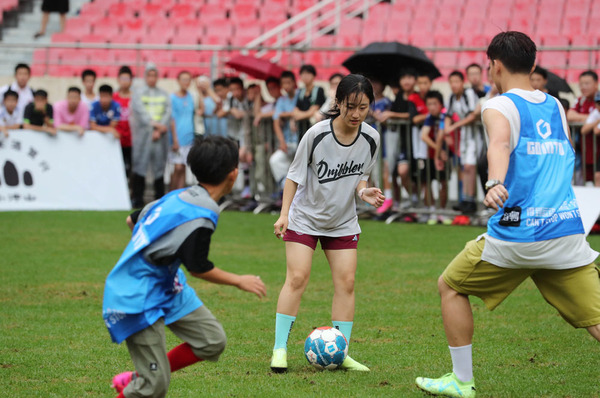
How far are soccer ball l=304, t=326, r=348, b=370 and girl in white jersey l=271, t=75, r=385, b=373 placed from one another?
15 cm

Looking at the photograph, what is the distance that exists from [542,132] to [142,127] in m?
11.4

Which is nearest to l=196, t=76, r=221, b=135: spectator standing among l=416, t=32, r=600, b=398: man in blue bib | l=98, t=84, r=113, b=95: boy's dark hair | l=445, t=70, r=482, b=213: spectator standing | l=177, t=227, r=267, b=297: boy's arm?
l=98, t=84, r=113, b=95: boy's dark hair

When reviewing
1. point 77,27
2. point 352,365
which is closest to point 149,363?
point 352,365

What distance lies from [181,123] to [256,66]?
1.69 metres

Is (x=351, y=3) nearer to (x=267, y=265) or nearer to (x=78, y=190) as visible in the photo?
(x=78, y=190)

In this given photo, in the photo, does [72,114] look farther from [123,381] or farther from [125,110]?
[123,381]

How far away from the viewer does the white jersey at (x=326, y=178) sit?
5.95 metres

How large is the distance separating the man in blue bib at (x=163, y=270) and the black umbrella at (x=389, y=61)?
9765mm

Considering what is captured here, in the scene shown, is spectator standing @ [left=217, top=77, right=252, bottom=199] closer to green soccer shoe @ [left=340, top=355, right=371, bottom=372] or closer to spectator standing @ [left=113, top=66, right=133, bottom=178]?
spectator standing @ [left=113, top=66, right=133, bottom=178]

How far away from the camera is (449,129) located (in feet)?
42.1

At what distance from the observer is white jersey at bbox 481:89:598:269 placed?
4594mm

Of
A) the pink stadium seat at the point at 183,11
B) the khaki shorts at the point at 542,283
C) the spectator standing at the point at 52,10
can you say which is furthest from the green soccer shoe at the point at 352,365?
the spectator standing at the point at 52,10

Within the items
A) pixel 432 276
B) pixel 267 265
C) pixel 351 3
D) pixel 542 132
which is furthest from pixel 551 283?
pixel 351 3

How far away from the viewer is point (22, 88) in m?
15.4
